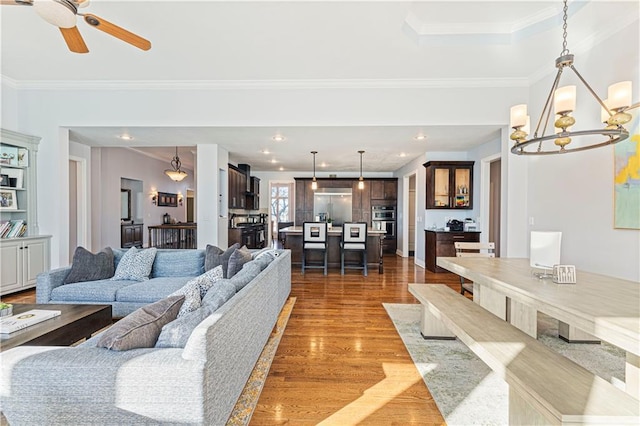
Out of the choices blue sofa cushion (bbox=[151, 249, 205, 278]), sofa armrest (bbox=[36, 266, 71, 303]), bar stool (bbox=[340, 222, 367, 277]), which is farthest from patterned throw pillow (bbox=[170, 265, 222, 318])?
bar stool (bbox=[340, 222, 367, 277])

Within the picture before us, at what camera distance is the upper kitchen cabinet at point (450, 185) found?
19.7ft

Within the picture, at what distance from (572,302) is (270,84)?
13.3 feet

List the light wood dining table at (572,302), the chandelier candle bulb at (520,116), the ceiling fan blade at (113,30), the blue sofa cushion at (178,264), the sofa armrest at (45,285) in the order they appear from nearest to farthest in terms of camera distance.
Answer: the light wood dining table at (572,302) → the ceiling fan blade at (113,30) → the chandelier candle bulb at (520,116) → the sofa armrest at (45,285) → the blue sofa cushion at (178,264)

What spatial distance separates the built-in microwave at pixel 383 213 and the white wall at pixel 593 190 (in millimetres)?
5162

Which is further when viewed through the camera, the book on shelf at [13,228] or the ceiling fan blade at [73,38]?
the book on shelf at [13,228]

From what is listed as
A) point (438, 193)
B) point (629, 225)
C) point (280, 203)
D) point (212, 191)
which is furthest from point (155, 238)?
point (629, 225)

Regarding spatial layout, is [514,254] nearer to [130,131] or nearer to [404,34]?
[404,34]

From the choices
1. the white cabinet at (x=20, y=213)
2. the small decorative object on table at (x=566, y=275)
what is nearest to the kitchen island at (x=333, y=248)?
the white cabinet at (x=20, y=213)

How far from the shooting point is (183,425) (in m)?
1.23

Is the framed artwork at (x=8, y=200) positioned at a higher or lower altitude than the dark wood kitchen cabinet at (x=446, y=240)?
higher

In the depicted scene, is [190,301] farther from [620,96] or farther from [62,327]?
[620,96]

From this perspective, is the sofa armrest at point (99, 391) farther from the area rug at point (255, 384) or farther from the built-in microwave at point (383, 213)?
the built-in microwave at point (383, 213)

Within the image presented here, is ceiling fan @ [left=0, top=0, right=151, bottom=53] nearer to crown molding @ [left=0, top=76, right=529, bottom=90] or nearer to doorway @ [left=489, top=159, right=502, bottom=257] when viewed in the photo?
crown molding @ [left=0, top=76, right=529, bottom=90]

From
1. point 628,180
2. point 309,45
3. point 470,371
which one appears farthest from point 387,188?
point 470,371
